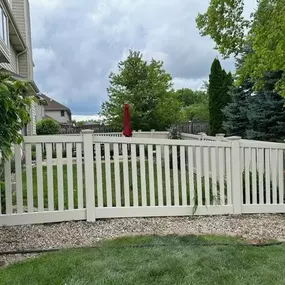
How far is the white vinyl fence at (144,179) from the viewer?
14.6 ft

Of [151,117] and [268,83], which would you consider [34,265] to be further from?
[151,117]

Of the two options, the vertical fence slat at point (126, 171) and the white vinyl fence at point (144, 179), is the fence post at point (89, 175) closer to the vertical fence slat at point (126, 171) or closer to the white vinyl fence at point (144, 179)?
the white vinyl fence at point (144, 179)

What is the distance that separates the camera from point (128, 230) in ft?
14.2

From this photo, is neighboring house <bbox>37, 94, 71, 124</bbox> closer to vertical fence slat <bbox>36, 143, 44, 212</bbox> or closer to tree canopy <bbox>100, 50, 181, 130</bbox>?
tree canopy <bbox>100, 50, 181, 130</bbox>

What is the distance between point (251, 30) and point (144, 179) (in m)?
4.01

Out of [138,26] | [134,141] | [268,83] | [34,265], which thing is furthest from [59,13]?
[34,265]

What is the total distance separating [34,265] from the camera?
10.1ft

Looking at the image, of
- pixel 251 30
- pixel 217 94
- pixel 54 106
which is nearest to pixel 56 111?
pixel 54 106

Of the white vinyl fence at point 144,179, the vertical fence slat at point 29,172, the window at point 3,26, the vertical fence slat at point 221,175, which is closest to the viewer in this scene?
the vertical fence slat at point 29,172

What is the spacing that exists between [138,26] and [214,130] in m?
6.49

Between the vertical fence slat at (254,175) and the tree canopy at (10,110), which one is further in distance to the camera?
the vertical fence slat at (254,175)

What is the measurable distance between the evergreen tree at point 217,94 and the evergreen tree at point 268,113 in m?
3.73

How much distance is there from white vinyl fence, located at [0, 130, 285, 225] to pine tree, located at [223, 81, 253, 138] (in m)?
9.18

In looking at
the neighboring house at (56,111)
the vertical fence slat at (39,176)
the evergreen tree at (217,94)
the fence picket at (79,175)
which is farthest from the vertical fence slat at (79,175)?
the neighboring house at (56,111)
